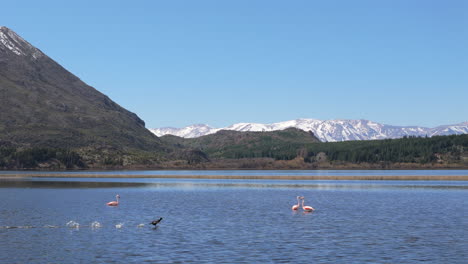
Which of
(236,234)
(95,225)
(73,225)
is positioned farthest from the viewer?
(73,225)

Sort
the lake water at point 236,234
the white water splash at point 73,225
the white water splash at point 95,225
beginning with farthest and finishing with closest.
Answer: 1. the white water splash at point 73,225
2. the white water splash at point 95,225
3. the lake water at point 236,234

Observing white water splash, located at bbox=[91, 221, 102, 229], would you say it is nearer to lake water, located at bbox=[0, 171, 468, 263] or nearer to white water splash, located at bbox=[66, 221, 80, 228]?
lake water, located at bbox=[0, 171, 468, 263]

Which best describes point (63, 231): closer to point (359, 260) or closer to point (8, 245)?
point (8, 245)

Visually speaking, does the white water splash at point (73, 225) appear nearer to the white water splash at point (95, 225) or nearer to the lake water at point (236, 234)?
the lake water at point (236, 234)

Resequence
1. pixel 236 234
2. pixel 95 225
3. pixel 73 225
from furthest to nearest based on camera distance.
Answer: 1. pixel 73 225
2. pixel 95 225
3. pixel 236 234

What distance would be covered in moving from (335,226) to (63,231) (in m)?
26.7

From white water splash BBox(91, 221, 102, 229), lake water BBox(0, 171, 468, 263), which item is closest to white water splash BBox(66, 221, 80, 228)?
lake water BBox(0, 171, 468, 263)

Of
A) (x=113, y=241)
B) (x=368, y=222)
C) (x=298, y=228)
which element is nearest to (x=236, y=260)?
(x=113, y=241)

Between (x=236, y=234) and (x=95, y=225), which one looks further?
(x=95, y=225)

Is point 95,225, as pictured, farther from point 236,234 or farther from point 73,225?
point 236,234

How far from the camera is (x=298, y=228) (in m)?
55.7

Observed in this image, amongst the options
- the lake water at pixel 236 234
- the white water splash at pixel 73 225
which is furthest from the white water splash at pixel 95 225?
the white water splash at pixel 73 225

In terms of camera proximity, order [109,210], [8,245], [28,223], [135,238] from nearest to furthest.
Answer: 1. [8,245]
2. [135,238]
3. [28,223]
4. [109,210]

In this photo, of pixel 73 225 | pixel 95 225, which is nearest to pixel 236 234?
pixel 95 225
